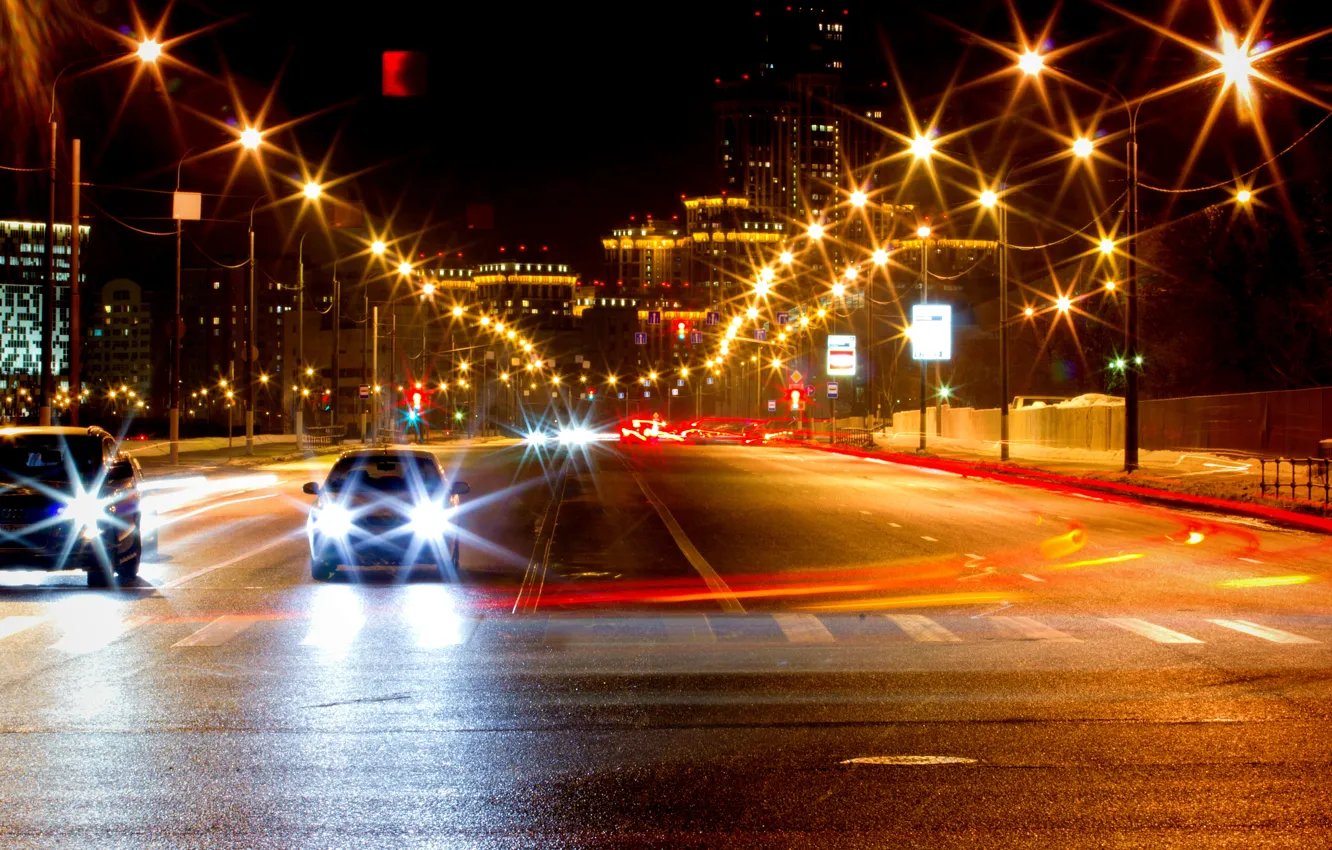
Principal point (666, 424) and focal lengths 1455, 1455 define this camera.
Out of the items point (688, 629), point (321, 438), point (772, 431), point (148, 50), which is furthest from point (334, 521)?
point (772, 431)

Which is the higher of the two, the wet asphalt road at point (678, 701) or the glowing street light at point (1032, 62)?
the glowing street light at point (1032, 62)

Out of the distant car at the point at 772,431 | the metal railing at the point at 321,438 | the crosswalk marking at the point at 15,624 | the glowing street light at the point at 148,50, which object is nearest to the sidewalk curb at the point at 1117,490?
the crosswalk marking at the point at 15,624

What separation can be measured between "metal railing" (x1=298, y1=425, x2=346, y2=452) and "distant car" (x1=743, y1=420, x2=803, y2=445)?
26508 millimetres

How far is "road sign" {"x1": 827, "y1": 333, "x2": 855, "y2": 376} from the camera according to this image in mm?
76188

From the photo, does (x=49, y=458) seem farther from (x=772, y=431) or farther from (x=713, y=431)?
(x=713, y=431)

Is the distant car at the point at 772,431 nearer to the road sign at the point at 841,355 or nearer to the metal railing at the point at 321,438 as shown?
the road sign at the point at 841,355

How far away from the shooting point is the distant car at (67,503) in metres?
14.9

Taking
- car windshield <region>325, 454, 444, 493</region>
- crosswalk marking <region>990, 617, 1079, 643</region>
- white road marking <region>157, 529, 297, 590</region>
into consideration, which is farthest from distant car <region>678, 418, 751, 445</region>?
crosswalk marking <region>990, 617, 1079, 643</region>

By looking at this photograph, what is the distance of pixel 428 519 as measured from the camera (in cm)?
1748

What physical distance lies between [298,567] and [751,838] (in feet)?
43.3

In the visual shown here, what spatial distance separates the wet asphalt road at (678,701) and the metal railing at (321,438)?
49839 millimetres

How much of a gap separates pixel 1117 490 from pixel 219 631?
2645cm

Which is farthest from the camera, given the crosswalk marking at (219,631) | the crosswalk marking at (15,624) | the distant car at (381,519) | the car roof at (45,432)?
the distant car at (381,519)

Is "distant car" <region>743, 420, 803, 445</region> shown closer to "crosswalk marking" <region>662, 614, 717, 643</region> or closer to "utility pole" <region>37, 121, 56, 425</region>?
"utility pole" <region>37, 121, 56, 425</region>
